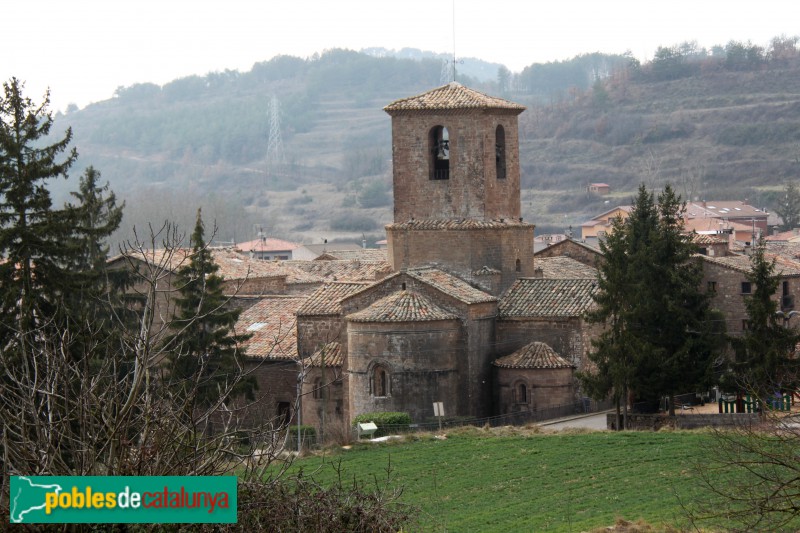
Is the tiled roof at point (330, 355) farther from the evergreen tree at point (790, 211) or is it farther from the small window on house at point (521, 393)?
the evergreen tree at point (790, 211)

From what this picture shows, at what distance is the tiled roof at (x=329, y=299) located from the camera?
34.3m

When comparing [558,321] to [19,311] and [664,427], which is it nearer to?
[664,427]

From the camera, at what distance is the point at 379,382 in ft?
104

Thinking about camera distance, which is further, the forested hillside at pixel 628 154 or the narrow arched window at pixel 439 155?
the forested hillside at pixel 628 154

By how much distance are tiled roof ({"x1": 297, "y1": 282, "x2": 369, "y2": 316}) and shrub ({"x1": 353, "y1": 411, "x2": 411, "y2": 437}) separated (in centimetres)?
390

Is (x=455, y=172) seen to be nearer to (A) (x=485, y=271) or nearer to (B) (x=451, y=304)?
(A) (x=485, y=271)

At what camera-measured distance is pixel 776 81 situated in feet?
455

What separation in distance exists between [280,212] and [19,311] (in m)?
134

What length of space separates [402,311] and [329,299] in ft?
12.7

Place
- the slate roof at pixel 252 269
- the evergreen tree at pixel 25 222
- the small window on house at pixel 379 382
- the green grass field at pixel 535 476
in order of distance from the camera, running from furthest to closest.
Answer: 1. the slate roof at pixel 252 269
2. the small window on house at pixel 379 382
3. the evergreen tree at pixel 25 222
4. the green grass field at pixel 535 476

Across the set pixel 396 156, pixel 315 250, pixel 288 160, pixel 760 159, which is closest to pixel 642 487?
pixel 396 156

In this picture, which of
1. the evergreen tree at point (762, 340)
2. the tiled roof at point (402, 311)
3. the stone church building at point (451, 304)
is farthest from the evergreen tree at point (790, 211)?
the tiled roof at point (402, 311)

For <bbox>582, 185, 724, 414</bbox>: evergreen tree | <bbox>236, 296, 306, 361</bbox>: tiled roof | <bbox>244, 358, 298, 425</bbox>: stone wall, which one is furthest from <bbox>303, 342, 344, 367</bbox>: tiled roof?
<bbox>582, 185, 724, 414</bbox>: evergreen tree

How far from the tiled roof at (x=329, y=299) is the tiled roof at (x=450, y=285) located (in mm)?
1655
